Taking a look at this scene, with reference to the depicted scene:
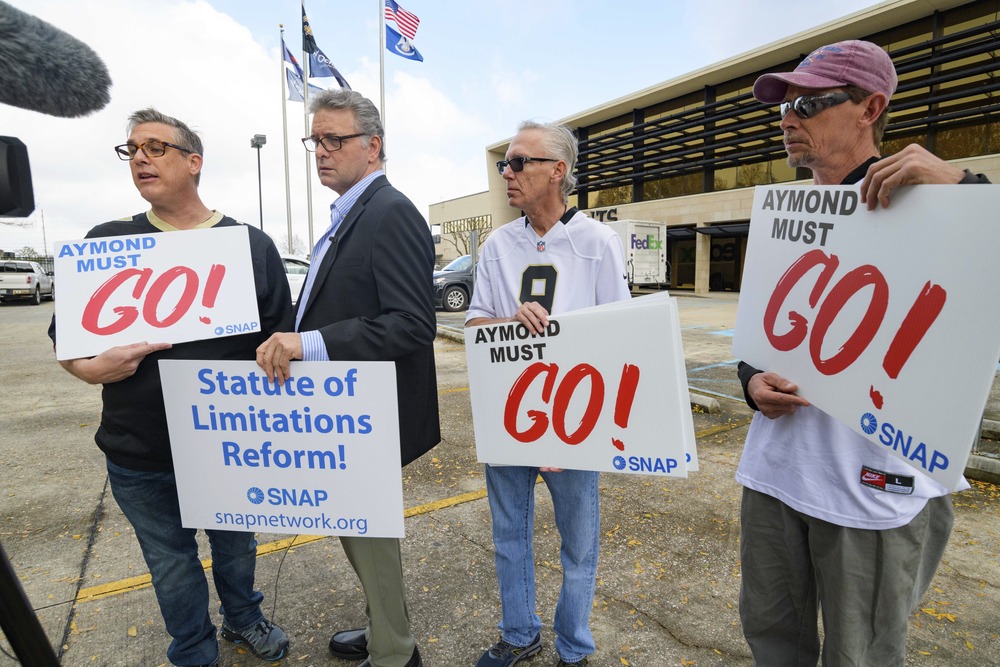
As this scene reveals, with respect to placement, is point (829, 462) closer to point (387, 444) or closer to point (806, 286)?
point (806, 286)

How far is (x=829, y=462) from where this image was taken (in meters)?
1.52

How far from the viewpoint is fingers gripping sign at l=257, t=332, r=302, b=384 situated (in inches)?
69.5

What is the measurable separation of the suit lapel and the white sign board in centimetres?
24

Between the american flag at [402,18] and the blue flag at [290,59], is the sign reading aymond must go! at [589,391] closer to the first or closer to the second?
→ the american flag at [402,18]

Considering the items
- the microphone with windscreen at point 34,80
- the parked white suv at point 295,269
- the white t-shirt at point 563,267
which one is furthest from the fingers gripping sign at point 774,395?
the parked white suv at point 295,269

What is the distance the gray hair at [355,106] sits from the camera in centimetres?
195

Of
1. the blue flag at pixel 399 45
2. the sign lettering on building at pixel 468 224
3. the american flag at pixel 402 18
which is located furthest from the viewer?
the sign lettering on building at pixel 468 224

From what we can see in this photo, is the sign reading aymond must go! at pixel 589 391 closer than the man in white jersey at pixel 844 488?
No

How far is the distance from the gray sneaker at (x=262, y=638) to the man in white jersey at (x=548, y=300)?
881mm

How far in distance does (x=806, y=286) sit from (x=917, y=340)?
0.34 m

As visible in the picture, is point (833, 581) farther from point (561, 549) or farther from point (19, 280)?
point (19, 280)

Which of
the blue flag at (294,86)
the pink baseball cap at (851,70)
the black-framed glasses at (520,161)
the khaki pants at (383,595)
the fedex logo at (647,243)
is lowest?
the khaki pants at (383,595)

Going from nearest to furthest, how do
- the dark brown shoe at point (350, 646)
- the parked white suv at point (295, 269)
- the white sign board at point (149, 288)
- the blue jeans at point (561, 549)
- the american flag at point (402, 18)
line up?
1. the white sign board at point (149, 288)
2. the blue jeans at point (561, 549)
3. the dark brown shoe at point (350, 646)
4. the parked white suv at point (295, 269)
5. the american flag at point (402, 18)

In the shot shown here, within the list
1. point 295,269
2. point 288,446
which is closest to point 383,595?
point 288,446
